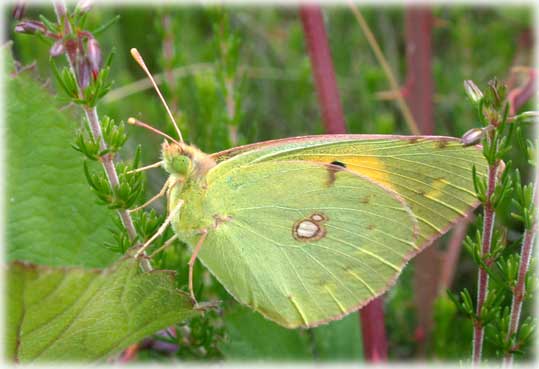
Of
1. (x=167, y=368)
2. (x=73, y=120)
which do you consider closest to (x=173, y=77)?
(x=73, y=120)

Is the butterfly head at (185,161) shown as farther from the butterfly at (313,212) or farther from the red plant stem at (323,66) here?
the red plant stem at (323,66)

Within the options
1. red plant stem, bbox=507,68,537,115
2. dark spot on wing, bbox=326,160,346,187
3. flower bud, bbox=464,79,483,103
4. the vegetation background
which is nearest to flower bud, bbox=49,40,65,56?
the vegetation background

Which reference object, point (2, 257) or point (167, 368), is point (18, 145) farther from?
point (167, 368)

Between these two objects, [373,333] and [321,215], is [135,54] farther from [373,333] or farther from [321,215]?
[373,333]

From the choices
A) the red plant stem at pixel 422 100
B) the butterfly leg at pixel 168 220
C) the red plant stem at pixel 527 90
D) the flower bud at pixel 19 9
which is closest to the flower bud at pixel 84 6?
the flower bud at pixel 19 9

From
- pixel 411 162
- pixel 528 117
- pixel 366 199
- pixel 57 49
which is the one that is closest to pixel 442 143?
pixel 411 162

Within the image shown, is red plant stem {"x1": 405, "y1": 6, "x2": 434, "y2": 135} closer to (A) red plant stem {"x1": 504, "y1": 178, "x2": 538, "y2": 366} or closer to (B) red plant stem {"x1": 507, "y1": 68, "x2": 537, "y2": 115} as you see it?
(B) red plant stem {"x1": 507, "y1": 68, "x2": 537, "y2": 115}
